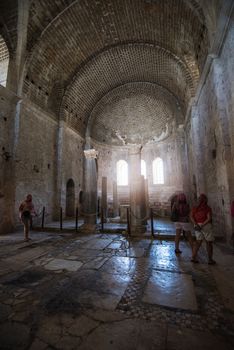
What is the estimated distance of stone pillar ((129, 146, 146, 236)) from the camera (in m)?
7.15

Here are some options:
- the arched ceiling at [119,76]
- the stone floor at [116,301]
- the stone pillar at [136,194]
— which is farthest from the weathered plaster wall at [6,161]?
the stone pillar at [136,194]

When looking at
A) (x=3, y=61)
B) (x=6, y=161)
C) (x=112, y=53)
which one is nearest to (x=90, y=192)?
(x=6, y=161)

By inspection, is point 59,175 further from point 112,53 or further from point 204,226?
point 204,226

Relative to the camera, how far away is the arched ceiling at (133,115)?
14734 millimetres

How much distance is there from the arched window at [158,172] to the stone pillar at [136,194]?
8.13 m

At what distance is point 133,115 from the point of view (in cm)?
1666

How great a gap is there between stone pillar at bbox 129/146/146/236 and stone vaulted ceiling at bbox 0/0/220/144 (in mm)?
4680

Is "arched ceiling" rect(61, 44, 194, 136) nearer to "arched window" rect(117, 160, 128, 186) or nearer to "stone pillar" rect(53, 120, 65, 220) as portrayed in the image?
"stone pillar" rect(53, 120, 65, 220)

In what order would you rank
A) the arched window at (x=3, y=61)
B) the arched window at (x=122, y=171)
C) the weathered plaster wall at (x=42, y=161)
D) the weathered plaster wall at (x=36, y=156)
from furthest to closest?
the arched window at (x=122, y=171), the weathered plaster wall at (x=42, y=161), the weathered plaster wall at (x=36, y=156), the arched window at (x=3, y=61)

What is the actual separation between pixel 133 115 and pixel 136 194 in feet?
36.7

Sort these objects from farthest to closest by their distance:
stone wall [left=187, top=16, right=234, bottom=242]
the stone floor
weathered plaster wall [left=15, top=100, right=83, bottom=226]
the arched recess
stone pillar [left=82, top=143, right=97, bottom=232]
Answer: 1. the arched recess
2. weathered plaster wall [left=15, top=100, right=83, bottom=226]
3. stone pillar [left=82, top=143, right=97, bottom=232]
4. stone wall [left=187, top=16, right=234, bottom=242]
5. the stone floor

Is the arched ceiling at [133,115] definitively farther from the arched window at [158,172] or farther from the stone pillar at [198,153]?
the stone pillar at [198,153]

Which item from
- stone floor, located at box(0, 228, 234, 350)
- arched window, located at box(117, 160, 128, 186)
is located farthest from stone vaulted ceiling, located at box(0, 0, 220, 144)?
stone floor, located at box(0, 228, 234, 350)

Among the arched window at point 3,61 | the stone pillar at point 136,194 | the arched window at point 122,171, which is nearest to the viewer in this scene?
the stone pillar at point 136,194
